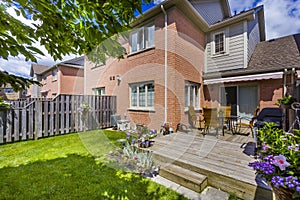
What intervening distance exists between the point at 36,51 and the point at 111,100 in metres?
10.6

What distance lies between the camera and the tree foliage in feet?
7.75

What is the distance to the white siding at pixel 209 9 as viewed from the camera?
11.5 metres

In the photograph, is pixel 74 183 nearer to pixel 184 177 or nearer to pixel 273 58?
pixel 184 177

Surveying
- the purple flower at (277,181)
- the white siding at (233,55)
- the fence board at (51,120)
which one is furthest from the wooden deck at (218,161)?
the fence board at (51,120)

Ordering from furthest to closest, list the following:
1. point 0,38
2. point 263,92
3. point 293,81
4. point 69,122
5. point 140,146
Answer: point 69,122, point 263,92, point 293,81, point 140,146, point 0,38

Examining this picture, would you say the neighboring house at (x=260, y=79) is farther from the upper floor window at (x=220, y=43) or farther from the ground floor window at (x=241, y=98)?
the upper floor window at (x=220, y=43)

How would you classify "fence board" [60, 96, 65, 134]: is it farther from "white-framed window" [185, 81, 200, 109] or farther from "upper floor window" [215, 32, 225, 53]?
"upper floor window" [215, 32, 225, 53]

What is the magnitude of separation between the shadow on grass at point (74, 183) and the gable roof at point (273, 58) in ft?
30.8

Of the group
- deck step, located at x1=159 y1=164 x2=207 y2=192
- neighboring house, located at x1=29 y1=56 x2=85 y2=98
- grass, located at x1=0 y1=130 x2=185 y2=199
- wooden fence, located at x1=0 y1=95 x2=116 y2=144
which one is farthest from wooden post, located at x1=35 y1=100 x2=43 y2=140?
neighboring house, located at x1=29 y1=56 x2=85 y2=98

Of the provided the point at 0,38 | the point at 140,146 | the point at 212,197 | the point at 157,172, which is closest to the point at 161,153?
the point at 157,172

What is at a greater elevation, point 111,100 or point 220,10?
point 220,10

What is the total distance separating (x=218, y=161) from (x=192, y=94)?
6.77 metres

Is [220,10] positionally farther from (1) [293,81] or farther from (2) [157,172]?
(2) [157,172]

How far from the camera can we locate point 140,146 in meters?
6.25
